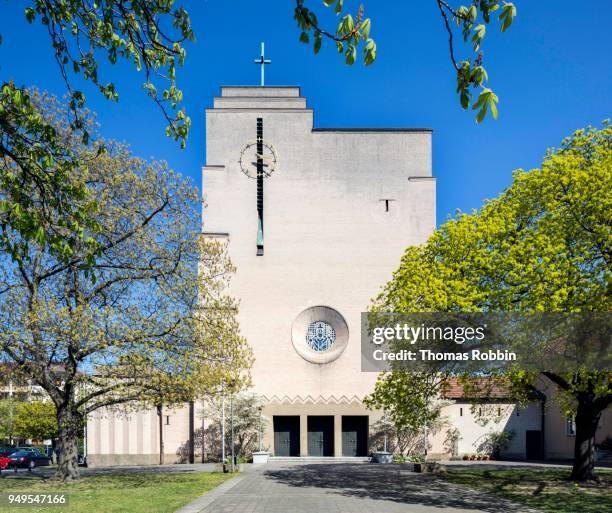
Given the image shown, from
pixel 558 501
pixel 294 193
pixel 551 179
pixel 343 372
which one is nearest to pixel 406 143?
pixel 294 193

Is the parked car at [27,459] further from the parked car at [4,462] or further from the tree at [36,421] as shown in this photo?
the tree at [36,421]

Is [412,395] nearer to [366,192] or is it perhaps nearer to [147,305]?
[147,305]

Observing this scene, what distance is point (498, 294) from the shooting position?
2072cm

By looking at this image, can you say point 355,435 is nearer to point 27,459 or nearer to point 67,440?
point 27,459

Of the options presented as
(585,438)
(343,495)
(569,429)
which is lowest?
(569,429)

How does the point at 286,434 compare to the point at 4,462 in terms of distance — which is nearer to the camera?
the point at 4,462

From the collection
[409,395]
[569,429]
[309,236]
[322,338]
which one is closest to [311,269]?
[309,236]

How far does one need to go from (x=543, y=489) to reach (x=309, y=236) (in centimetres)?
2644

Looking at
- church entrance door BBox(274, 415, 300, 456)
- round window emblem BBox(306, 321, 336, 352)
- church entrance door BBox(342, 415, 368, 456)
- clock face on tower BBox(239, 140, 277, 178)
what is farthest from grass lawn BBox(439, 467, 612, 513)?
clock face on tower BBox(239, 140, 277, 178)

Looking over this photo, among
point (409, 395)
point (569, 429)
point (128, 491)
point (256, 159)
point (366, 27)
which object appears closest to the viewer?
point (366, 27)

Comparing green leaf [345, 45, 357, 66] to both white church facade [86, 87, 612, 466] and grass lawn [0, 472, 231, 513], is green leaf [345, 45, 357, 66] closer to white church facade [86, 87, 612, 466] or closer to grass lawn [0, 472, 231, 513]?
grass lawn [0, 472, 231, 513]

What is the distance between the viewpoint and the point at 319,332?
4547 centimetres

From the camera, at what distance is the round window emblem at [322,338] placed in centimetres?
4538

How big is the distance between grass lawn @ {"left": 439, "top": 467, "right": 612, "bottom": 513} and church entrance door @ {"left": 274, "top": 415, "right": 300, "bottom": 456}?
16.6 metres
